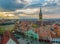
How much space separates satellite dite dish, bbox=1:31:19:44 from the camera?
73.7 inches

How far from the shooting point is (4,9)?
1882 mm

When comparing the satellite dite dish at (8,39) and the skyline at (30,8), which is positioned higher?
the skyline at (30,8)

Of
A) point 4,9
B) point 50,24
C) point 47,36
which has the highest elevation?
point 4,9

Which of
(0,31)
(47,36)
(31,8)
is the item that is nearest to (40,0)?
(31,8)

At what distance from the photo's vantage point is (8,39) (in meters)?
1.88

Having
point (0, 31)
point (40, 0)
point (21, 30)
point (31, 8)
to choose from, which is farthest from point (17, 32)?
point (40, 0)

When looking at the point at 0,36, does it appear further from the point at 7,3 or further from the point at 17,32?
the point at 7,3

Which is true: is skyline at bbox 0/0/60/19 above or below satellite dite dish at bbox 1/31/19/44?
above

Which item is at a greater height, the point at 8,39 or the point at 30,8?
the point at 30,8

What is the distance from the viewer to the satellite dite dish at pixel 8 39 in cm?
187

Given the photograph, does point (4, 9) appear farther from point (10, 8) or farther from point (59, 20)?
point (59, 20)

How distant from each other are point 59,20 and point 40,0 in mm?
311

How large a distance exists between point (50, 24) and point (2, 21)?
1.79 ft

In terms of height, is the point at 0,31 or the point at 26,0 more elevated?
the point at 26,0
